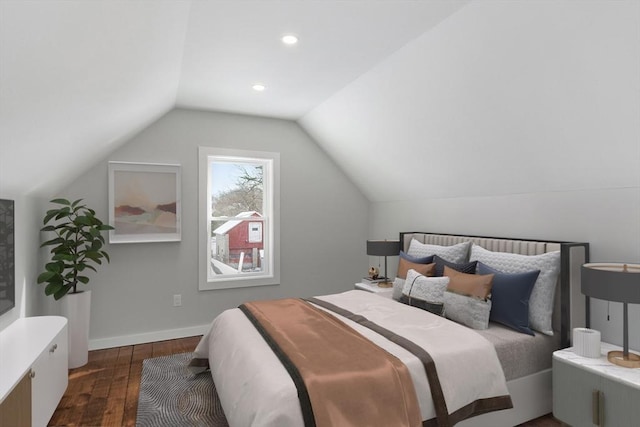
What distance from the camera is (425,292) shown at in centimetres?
288

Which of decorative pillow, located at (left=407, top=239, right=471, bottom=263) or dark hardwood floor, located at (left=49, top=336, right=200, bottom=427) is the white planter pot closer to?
dark hardwood floor, located at (left=49, top=336, right=200, bottom=427)

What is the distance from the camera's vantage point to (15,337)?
238cm

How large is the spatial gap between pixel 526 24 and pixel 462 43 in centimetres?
40

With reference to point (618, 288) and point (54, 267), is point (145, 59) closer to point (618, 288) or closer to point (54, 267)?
point (54, 267)

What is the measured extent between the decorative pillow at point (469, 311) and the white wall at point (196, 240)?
242 centimetres

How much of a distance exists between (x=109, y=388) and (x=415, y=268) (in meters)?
2.68

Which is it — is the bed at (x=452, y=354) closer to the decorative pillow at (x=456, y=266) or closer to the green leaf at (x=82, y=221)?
the decorative pillow at (x=456, y=266)

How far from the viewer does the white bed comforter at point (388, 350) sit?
5.53 ft

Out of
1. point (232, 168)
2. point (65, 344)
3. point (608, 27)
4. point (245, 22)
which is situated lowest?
point (65, 344)

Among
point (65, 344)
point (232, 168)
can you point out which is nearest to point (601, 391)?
point (65, 344)

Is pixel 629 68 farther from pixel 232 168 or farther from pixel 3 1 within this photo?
pixel 232 168

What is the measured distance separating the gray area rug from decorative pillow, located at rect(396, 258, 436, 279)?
1869 millimetres

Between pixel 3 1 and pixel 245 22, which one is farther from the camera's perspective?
pixel 245 22

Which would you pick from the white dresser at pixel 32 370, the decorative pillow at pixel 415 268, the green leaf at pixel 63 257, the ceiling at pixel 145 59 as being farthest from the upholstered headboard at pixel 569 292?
the green leaf at pixel 63 257
